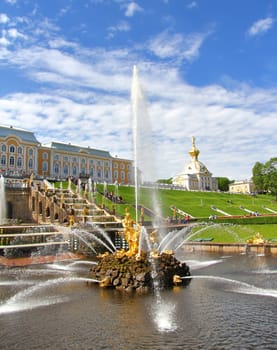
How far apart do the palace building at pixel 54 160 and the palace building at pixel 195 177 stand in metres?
24.5

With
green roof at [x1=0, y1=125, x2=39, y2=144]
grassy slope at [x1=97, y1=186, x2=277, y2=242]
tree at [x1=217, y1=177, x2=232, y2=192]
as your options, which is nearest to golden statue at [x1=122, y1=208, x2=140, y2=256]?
grassy slope at [x1=97, y1=186, x2=277, y2=242]

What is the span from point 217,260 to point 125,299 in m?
9.61

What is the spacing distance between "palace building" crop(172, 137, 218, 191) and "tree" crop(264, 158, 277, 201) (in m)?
31.1

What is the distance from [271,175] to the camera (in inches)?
2847

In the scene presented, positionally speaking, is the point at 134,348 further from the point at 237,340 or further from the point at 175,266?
the point at 175,266

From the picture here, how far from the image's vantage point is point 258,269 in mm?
15477

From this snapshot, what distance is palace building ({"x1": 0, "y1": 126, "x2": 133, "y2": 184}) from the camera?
64.6 metres

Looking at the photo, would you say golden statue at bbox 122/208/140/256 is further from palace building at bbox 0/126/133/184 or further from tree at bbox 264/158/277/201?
tree at bbox 264/158/277/201

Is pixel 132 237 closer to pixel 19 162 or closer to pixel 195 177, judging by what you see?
pixel 19 162

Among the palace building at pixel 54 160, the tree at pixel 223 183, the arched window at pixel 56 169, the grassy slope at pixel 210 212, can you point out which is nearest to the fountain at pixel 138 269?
the grassy slope at pixel 210 212

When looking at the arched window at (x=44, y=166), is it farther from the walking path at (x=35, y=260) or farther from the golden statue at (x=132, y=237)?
the golden statue at (x=132, y=237)

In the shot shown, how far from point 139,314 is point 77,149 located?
71729 mm

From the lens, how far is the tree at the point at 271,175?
7131 cm

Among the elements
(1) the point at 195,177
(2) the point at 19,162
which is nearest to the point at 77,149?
(2) the point at 19,162
